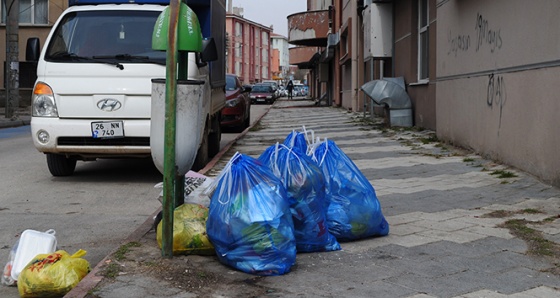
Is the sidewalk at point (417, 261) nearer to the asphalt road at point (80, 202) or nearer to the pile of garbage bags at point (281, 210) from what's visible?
the pile of garbage bags at point (281, 210)

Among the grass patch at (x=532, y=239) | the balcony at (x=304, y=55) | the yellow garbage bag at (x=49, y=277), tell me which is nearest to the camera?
the yellow garbage bag at (x=49, y=277)

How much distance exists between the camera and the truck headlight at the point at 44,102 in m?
8.09

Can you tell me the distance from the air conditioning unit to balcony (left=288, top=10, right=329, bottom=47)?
68.2 feet

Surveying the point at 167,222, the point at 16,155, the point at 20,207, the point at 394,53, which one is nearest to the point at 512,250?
the point at 167,222

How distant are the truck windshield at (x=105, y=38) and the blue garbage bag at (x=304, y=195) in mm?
4046

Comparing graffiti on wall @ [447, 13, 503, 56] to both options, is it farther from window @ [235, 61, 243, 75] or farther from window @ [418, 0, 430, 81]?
window @ [235, 61, 243, 75]

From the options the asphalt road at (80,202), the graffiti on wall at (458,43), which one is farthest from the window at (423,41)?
the asphalt road at (80,202)

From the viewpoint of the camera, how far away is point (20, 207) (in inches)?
274

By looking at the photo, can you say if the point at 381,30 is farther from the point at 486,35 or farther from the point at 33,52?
the point at 33,52

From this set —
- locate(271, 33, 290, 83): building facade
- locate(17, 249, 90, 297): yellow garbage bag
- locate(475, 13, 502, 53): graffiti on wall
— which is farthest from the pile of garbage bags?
locate(271, 33, 290, 83): building facade

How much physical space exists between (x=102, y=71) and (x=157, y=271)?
14.6ft

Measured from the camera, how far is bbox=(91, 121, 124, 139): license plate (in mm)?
8008

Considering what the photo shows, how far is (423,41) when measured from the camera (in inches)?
615

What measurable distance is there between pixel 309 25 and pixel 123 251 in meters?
35.7
